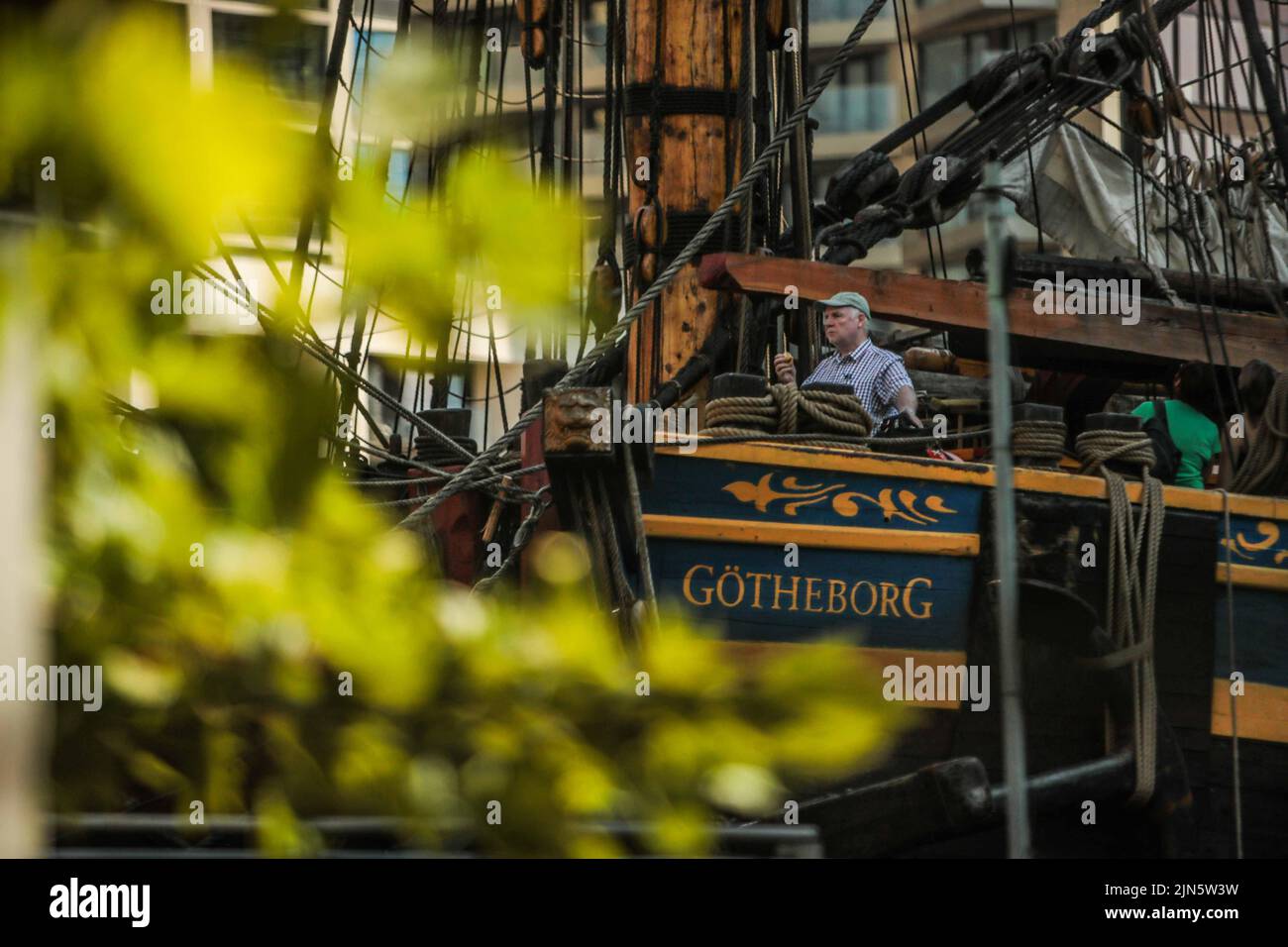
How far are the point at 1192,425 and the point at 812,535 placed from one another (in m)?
1.89

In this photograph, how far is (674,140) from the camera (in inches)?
268

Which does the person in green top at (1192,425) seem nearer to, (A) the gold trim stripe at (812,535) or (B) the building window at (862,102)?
(A) the gold trim stripe at (812,535)

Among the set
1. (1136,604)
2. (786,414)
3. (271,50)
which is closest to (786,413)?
(786,414)

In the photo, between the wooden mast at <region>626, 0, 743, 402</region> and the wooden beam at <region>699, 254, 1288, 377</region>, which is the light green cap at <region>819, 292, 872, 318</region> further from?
the wooden mast at <region>626, 0, 743, 402</region>

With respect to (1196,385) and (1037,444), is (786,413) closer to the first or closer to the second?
(1037,444)

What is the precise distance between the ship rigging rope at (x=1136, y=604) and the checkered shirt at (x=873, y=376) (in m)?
0.90

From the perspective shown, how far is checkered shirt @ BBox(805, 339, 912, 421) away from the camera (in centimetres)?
613

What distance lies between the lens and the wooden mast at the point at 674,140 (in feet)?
21.8

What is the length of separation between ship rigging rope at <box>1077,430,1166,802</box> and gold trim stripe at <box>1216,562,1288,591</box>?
0.84 ft

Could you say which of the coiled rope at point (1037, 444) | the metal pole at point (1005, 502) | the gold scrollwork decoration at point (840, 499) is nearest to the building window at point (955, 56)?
the coiled rope at point (1037, 444)

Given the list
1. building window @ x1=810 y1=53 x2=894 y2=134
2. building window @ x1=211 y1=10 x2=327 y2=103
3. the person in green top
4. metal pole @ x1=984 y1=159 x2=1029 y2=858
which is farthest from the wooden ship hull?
building window @ x1=810 y1=53 x2=894 y2=134

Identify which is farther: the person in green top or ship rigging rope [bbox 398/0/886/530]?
the person in green top

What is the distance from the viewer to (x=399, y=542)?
53.4 inches
